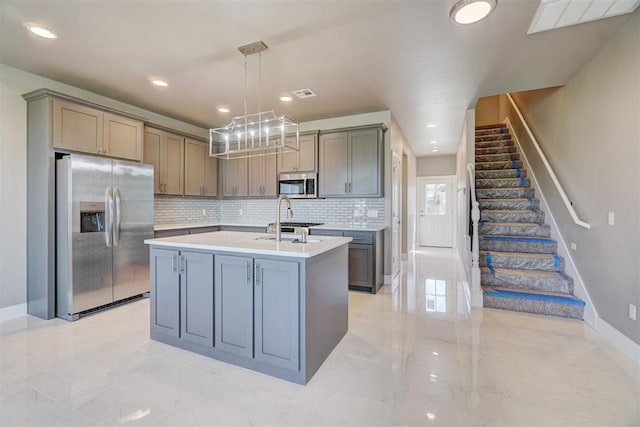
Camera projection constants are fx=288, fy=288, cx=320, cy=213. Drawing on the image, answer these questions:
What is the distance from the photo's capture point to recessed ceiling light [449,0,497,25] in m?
1.97

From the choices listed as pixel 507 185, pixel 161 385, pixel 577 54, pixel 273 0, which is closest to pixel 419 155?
pixel 507 185

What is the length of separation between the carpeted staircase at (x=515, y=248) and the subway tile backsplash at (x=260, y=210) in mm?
1689

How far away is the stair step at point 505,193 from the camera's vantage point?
4785 millimetres

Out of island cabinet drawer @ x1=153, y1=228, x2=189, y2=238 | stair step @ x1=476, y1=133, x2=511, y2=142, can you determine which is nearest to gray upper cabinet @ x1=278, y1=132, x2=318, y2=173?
island cabinet drawer @ x1=153, y1=228, x2=189, y2=238

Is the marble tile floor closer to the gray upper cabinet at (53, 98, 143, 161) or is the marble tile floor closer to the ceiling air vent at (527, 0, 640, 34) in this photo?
the gray upper cabinet at (53, 98, 143, 161)

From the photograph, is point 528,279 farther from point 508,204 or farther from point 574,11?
point 574,11

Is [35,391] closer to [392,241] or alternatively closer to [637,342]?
[392,241]

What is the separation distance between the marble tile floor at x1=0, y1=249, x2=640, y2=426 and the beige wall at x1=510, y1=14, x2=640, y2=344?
1.90ft

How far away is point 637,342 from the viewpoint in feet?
7.72

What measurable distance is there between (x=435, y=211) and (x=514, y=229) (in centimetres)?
434

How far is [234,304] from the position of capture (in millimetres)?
2229

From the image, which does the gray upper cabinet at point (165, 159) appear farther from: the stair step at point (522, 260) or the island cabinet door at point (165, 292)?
the stair step at point (522, 260)

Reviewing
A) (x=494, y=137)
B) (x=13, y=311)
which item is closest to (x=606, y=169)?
(x=494, y=137)

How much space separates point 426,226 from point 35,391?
856 centimetres
